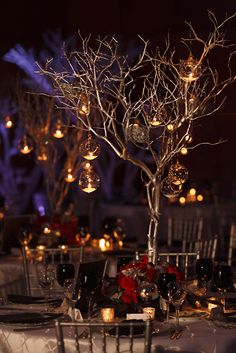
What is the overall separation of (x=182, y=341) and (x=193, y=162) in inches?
293

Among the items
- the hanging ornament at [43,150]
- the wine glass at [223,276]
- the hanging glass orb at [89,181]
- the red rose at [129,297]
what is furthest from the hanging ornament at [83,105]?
the hanging ornament at [43,150]

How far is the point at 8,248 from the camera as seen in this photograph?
572cm

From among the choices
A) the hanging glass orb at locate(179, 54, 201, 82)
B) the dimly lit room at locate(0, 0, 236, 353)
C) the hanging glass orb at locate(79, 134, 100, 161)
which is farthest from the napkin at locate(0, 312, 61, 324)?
the hanging glass orb at locate(179, 54, 201, 82)

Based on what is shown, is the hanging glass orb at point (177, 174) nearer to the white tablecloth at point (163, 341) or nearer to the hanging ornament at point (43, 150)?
the white tablecloth at point (163, 341)


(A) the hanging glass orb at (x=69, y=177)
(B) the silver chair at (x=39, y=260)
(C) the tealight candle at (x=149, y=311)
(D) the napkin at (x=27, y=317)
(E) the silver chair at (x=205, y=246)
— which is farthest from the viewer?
(A) the hanging glass orb at (x=69, y=177)

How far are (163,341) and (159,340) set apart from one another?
2cm

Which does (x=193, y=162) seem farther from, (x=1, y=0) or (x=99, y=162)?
(x=1, y=0)

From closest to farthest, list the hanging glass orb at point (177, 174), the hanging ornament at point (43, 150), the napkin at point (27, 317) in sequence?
1. the napkin at point (27, 317)
2. the hanging glass orb at point (177, 174)
3. the hanging ornament at point (43, 150)

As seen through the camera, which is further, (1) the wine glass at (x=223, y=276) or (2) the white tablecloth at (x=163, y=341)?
(1) the wine glass at (x=223, y=276)

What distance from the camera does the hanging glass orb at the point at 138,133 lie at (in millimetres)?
3432

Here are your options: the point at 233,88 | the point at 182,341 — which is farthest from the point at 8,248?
the point at 182,341

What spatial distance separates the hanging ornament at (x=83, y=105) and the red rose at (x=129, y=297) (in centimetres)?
81

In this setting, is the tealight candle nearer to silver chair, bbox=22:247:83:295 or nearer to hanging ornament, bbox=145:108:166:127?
hanging ornament, bbox=145:108:166:127

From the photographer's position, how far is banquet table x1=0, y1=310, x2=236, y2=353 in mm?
2924
